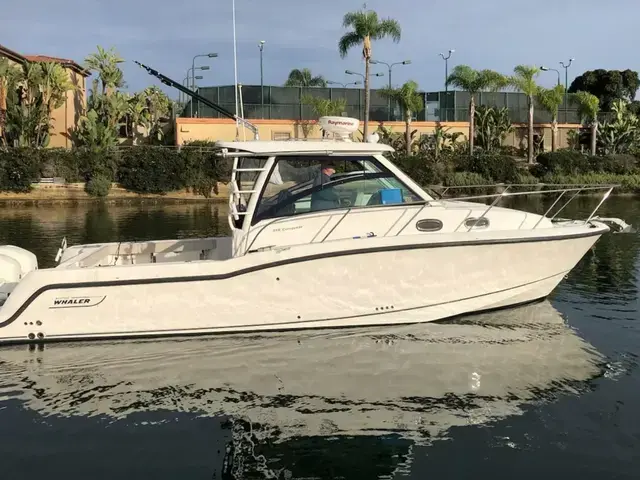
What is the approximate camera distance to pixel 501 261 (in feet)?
23.1

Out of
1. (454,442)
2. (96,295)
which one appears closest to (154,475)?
(454,442)

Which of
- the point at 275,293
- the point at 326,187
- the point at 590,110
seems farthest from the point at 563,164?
the point at 275,293

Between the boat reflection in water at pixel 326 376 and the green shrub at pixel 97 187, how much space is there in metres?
24.1

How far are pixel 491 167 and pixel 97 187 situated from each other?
21205 millimetres

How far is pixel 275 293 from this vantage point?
6723mm

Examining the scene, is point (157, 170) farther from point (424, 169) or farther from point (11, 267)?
point (11, 267)

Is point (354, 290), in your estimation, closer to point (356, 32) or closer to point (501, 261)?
point (501, 261)

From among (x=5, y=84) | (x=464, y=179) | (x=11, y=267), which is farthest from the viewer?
(x=464, y=179)

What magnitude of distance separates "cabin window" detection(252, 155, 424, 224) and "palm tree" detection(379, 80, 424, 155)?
Result: 103 feet

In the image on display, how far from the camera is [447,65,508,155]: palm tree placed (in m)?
38.9

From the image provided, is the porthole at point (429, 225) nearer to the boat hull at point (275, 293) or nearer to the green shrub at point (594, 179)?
the boat hull at point (275, 293)

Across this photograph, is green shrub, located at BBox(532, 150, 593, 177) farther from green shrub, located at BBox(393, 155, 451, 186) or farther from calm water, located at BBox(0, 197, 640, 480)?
calm water, located at BBox(0, 197, 640, 480)

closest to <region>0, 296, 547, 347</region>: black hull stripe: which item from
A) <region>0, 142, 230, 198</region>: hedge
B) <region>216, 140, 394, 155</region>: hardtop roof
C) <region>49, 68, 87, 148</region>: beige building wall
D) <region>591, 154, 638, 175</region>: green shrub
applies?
<region>216, 140, 394, 155</region>: hardtop roof

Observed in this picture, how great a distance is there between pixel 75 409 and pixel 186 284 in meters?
1.77
